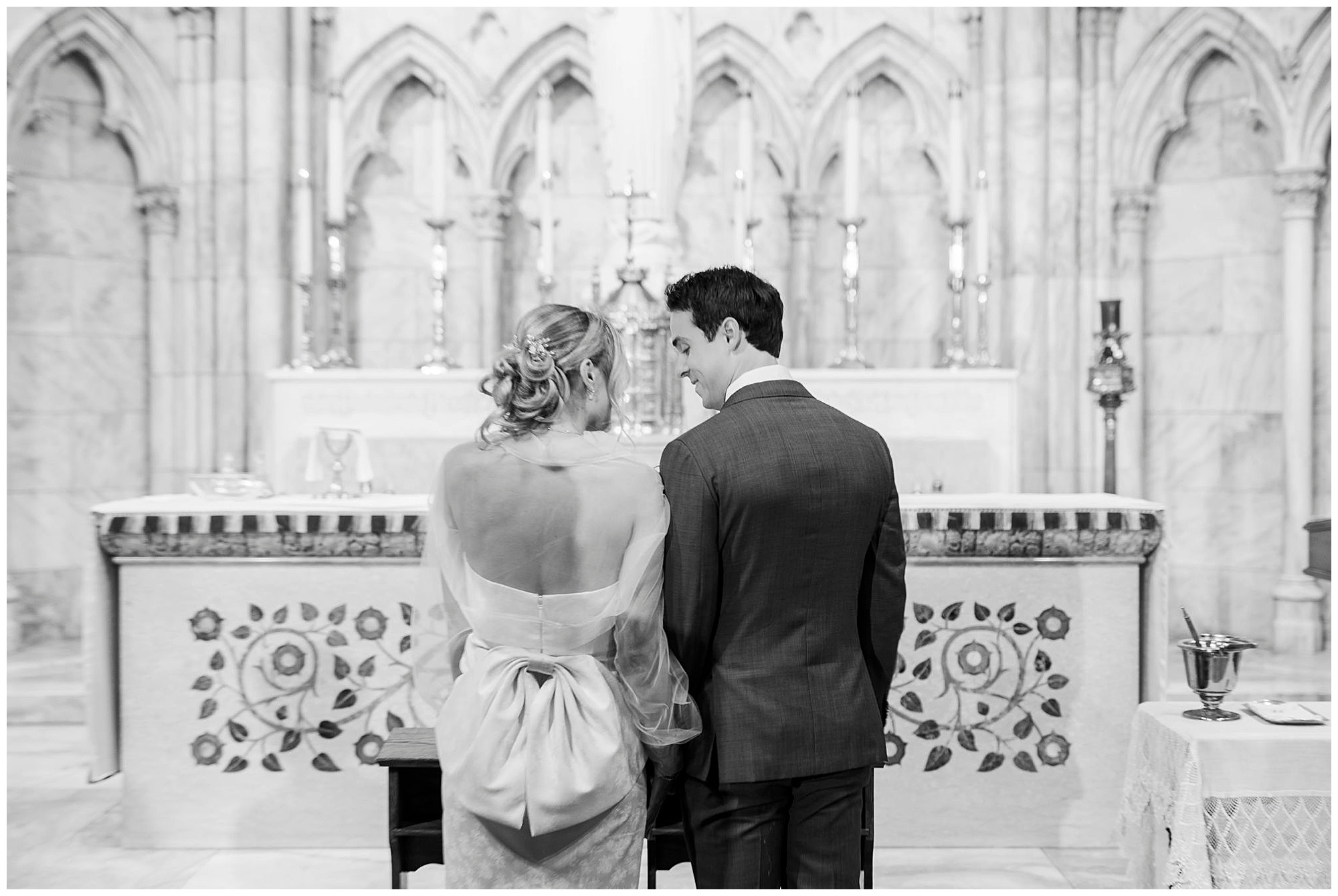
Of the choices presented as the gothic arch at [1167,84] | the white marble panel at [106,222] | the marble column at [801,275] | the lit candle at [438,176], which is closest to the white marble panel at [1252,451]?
the gothic arch at [1167,84]

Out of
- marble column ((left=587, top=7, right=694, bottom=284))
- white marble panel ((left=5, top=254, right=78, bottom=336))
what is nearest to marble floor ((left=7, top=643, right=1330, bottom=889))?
marble column ((left=587, top=7, right=694, bottom=284))

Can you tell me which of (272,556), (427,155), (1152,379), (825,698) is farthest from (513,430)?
(1152,379)

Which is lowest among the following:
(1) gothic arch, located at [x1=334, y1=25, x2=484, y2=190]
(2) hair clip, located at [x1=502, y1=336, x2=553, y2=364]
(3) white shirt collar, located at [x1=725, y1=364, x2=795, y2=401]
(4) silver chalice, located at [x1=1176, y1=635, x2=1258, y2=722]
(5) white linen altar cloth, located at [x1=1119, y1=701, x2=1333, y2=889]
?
(5) white linen altar cloth, located at [x1=1119, y1=701, x2=1333, y2=889]

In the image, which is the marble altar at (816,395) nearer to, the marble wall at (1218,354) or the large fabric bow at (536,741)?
the marble wall at (1218,354)

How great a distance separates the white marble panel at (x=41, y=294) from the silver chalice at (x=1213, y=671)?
22.5 ft

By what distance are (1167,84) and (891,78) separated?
1.67 meters

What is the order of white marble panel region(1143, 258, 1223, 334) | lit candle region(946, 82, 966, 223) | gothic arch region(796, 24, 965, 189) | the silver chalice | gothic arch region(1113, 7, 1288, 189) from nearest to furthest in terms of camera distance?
the silver chalice
lit candle region(946, 82, 966, 223)
gothic arch region(1113, 7, 1288, 189)
white marble panel region(1143, 258, 1223, 334)
gothic arch region(796, 24, 965, 189)

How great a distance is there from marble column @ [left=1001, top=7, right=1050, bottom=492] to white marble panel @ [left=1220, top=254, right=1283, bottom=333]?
3.90ft

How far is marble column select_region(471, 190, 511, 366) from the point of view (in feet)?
25.5

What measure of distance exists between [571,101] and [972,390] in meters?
3.72

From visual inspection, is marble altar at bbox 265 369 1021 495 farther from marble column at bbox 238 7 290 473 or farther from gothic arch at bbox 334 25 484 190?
gothic arch at bbox 334 25 484 190

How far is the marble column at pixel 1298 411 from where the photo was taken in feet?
23.1

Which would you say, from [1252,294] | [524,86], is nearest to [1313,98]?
[1252,294]

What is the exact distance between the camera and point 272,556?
13.6 feet
